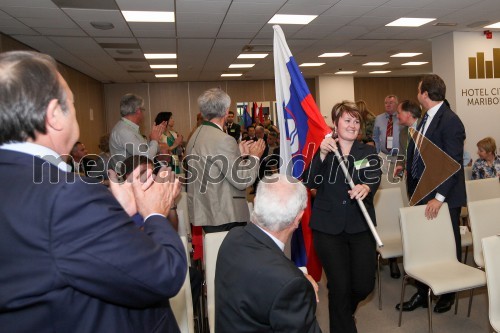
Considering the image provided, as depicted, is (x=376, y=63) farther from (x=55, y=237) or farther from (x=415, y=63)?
(x=55, y=237)

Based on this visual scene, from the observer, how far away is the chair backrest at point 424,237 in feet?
9.72

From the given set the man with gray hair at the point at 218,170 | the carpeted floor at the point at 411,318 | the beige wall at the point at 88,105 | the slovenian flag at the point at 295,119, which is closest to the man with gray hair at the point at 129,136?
the man with gray hair at the point at 218,170

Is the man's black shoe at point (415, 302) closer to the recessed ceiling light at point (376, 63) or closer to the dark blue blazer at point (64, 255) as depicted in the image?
the dark blue blazer at point (64, 255)

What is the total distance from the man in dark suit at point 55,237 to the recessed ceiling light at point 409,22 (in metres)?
6.78

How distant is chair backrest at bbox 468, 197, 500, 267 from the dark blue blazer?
2810 millimetres

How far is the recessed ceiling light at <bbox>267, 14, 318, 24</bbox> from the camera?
238 inches

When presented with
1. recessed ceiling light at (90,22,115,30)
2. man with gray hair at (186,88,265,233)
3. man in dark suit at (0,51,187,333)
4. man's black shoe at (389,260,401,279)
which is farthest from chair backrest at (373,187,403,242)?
recessed ceiling light at (90,22,115,30)

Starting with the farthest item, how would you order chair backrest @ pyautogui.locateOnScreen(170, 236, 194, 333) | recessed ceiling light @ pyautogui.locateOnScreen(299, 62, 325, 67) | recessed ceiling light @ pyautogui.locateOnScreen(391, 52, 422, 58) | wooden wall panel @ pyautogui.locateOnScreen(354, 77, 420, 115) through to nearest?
1. wooden wall panel @ pyautogui.locateOnScreen(354, 77, 420, 115)
2. recessed ceiling light @ pyautogui.locateOnScreen(299, 62, 325, 67)
3. recessed ceiling light @ pyautogui.locateOnScreen(391, 52, 422, 58)
4. chair backrest @ pyautogui.locateOnScreen(170, 236, 194, 333)

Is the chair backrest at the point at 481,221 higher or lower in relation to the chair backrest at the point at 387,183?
lower

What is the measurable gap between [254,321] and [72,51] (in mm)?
8049

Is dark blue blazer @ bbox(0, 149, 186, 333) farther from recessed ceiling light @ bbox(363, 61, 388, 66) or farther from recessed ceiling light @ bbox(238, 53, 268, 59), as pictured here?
recessed ceiling light @ bbox(363, 61, 388, 66)

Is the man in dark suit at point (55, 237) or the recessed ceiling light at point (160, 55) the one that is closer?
the man in dark suit at point (55, 237)

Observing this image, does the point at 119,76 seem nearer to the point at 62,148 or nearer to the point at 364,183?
the point at 364,183

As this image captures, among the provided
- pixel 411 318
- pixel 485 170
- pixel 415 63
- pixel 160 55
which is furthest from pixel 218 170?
pixel 415 63
